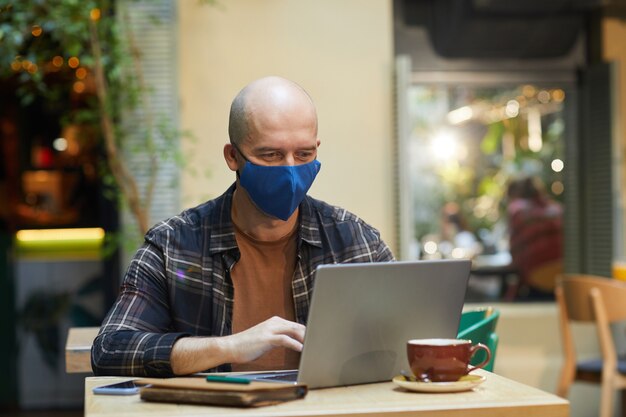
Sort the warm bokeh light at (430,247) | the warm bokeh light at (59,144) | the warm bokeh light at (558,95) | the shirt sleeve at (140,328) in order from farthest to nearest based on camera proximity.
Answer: the warm bokeh light at (59,144) → the warm bokeh light at (558,95) → the warm bokeh light at (430,247) → the shirt sleeve at (140,328)

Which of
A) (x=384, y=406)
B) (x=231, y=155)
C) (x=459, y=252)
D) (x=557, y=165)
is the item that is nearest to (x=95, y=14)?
(x=459, y=252)

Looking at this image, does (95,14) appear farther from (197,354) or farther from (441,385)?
(441,385)

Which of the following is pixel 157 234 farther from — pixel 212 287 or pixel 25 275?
pixel 25 275

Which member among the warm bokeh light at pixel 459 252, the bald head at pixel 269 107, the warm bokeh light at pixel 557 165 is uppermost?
the bald head at pixel 269 107

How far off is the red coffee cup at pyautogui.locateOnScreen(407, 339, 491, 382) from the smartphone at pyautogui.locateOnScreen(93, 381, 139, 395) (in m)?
0.46

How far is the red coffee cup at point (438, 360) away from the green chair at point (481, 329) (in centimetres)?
50

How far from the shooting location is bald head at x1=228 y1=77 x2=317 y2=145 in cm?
227

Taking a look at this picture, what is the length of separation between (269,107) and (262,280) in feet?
1.26

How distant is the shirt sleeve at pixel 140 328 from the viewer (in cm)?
206

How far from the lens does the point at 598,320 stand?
535 centimetres

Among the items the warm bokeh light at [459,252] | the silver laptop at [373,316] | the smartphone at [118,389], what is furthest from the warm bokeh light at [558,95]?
the smartphone at [118,389]

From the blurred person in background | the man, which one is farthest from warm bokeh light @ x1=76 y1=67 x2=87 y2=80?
the man

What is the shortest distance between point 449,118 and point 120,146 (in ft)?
6.57

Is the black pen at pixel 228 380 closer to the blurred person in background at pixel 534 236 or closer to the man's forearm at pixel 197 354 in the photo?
the man's forearm at pixel 197 354
